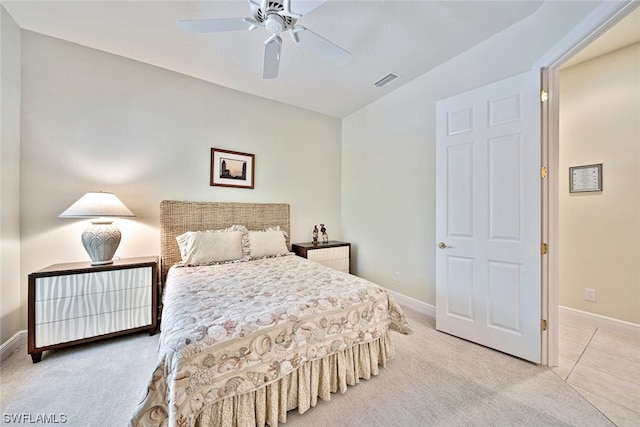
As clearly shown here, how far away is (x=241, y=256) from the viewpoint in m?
2.84

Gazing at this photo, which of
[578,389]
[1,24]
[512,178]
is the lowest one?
[578,389]

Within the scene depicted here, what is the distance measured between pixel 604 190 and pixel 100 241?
5060mm

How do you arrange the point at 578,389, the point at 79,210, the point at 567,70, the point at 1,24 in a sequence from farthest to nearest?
the point at 567,70
the point at 79,210
the point at 1,24
the point at 578,389

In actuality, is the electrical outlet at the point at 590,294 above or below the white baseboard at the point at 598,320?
above

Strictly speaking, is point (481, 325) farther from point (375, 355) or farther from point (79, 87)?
point (79, 87)

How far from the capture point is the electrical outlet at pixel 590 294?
8.40ft

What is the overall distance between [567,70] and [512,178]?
198 centimetres

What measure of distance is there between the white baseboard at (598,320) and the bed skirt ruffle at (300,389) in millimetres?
2415

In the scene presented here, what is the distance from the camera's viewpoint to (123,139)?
2.62 m

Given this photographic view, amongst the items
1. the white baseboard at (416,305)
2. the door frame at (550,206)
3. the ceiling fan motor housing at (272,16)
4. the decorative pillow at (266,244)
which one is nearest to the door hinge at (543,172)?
the door frame at (550,206)

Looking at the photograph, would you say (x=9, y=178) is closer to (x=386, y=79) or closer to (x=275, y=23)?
(x=275, y=23)

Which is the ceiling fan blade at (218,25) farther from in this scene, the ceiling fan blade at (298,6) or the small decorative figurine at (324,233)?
the small decorative figurine at (324,233)

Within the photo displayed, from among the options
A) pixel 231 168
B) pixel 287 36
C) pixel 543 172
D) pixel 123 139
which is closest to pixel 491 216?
pixel 543 172

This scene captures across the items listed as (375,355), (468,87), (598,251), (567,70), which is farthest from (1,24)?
(598,251)
